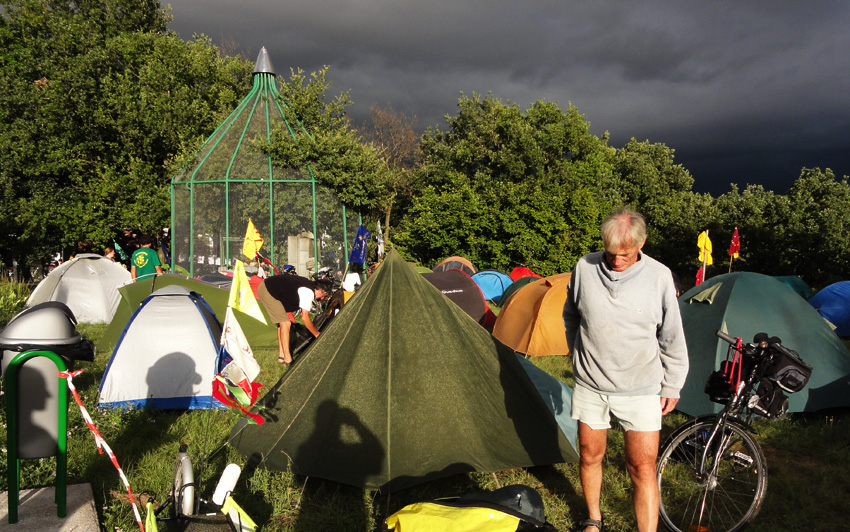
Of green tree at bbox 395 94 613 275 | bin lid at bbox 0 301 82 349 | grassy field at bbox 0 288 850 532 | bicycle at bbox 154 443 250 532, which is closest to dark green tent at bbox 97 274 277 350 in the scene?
grassy field at bbox 0 288 850 532

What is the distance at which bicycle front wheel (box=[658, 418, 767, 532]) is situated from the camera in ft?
11.8

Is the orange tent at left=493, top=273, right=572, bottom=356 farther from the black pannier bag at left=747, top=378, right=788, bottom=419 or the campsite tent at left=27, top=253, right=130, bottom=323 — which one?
the campsite tent at left=27, top=253, right=130, bottom=323

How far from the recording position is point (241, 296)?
4203mm

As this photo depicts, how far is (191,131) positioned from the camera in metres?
20.4

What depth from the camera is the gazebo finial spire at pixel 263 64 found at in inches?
745

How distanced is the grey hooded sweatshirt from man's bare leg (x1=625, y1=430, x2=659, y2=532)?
26 cm

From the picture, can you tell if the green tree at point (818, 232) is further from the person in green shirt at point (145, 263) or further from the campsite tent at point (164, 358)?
the campsite tent at point (164, 358)

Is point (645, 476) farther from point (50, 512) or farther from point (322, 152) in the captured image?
point (322, 152)

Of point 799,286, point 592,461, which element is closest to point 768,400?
point 592,461

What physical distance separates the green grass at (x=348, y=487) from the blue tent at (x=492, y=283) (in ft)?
37.2

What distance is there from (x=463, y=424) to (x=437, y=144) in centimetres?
2617

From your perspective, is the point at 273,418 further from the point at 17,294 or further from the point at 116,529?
the point at 17,294

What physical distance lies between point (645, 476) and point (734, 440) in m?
0.97

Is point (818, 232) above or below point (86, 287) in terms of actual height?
above
